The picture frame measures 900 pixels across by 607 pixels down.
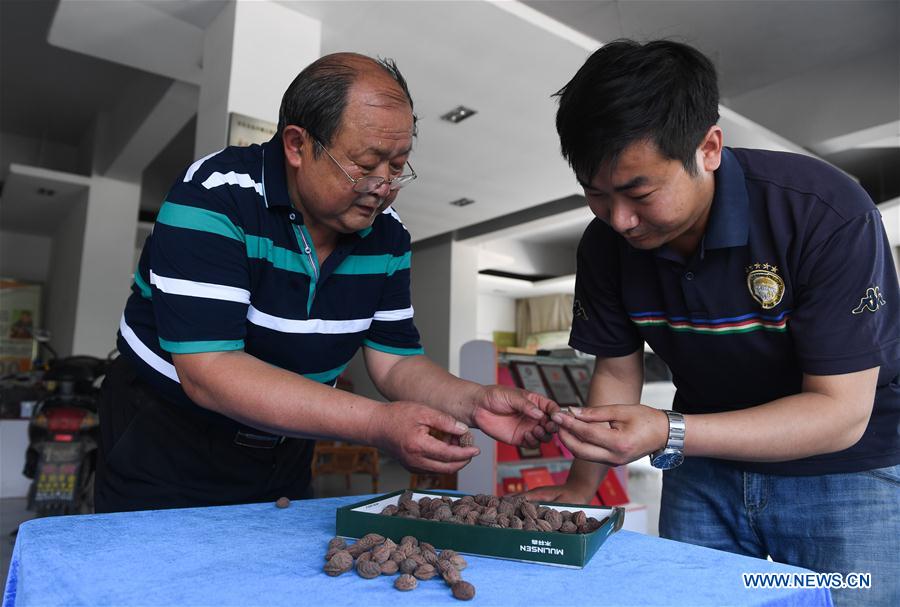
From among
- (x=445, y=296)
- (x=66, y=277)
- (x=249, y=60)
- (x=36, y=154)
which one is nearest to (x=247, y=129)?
(x=249, y=60)

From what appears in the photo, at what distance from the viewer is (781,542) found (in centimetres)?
119

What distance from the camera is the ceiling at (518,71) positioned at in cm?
347

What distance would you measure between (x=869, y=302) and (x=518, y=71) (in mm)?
3212

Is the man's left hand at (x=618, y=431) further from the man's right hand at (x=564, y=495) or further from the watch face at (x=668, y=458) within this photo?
the man's right hand at (x=564, y=495)

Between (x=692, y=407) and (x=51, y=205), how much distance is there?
25.6 ft

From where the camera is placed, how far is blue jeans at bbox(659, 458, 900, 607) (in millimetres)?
1099

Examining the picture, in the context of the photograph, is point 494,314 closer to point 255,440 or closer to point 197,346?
point 255,440

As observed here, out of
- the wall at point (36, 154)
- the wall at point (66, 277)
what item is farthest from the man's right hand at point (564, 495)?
the wall at point (36, 154)

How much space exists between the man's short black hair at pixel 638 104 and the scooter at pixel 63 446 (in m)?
3.31

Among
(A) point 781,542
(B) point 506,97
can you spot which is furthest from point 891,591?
(B) point 506,97

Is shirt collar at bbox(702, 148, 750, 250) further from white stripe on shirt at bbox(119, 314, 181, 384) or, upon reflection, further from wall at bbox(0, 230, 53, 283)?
wall at bbox(0, 230, 53, 283)

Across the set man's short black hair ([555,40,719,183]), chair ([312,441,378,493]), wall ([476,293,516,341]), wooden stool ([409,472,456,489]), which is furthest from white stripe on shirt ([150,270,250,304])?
wall ([476,293,516,341])

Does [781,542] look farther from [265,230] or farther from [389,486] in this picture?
[389,486]

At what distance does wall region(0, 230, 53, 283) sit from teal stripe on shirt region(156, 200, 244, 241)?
30.0ft
